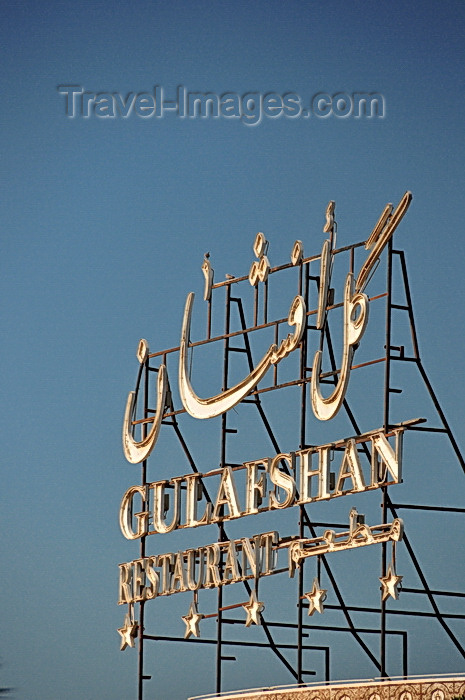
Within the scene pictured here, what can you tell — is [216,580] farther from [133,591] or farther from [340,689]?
[340,689]

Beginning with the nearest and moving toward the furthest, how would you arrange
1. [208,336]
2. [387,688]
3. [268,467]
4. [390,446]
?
[387,688], [390,446], [268,467], [208,336]

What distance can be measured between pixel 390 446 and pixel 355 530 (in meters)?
1.54

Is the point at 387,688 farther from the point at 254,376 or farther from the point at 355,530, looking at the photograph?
the point at 254,376

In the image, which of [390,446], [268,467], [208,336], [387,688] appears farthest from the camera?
[208,336]

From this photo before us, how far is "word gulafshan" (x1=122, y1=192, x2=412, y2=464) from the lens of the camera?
3838cm

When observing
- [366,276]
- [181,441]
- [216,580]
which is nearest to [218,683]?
[216,580]

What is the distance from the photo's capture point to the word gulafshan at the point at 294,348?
38.4 metres

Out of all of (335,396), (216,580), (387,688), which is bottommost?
(387,688)

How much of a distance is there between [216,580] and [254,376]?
4032mm

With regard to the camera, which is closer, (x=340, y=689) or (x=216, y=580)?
(x=340, y=689)

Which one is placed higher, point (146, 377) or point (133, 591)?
point (146, 377)

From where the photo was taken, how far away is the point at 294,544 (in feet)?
129

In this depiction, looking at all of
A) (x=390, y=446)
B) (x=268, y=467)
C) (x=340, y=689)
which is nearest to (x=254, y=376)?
(x=268, y=467)

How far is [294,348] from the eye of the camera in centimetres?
4022
